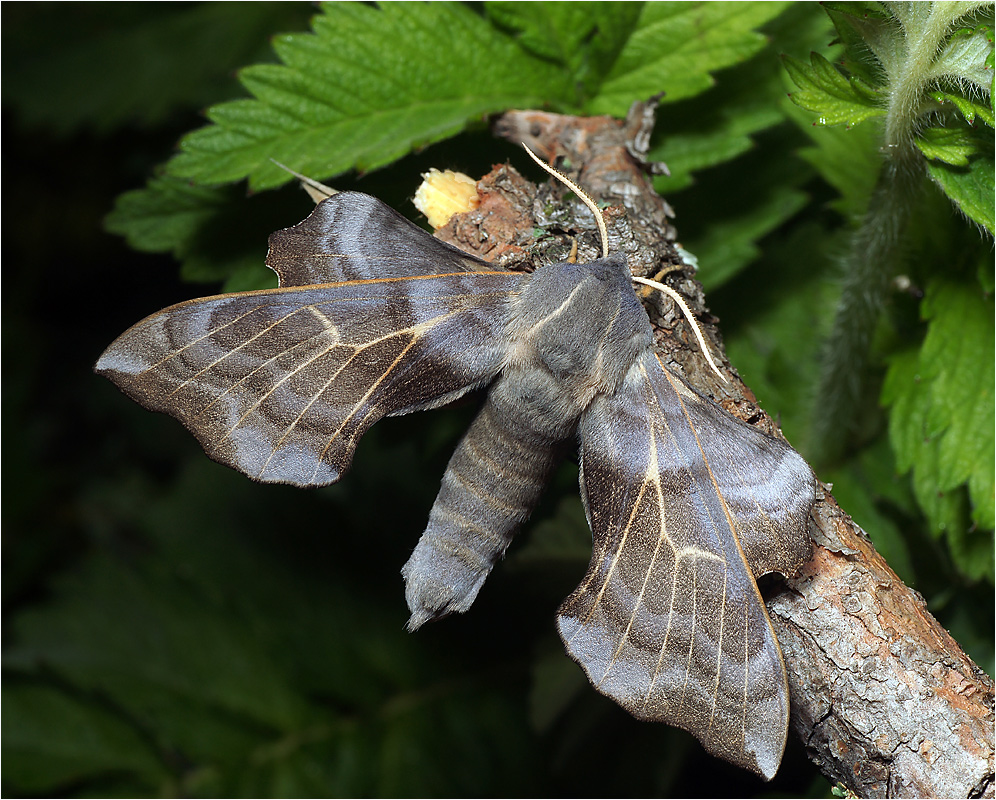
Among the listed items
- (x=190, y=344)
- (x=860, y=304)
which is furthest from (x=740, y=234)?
(x=190, y=344)

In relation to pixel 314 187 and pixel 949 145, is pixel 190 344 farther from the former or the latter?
pixel 949 145

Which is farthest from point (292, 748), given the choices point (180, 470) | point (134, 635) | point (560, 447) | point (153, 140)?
point (153, 140)

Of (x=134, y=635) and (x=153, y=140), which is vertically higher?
(x=153, y=140)

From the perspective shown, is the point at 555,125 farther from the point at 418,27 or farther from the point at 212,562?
the point at 212,562

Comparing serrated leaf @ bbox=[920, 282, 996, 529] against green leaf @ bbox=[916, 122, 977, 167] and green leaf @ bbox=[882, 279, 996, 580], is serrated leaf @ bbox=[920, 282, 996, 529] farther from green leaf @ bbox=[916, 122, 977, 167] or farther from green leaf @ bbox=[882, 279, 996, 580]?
green leaf @ bbox=[916, 122, 977, 167]

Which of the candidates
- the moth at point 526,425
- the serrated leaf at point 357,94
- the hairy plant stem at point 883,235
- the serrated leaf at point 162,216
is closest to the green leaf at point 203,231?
the serrated leaf at point 162,216

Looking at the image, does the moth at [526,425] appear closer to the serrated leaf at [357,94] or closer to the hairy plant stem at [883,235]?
the serrated leaf at [357,94]
